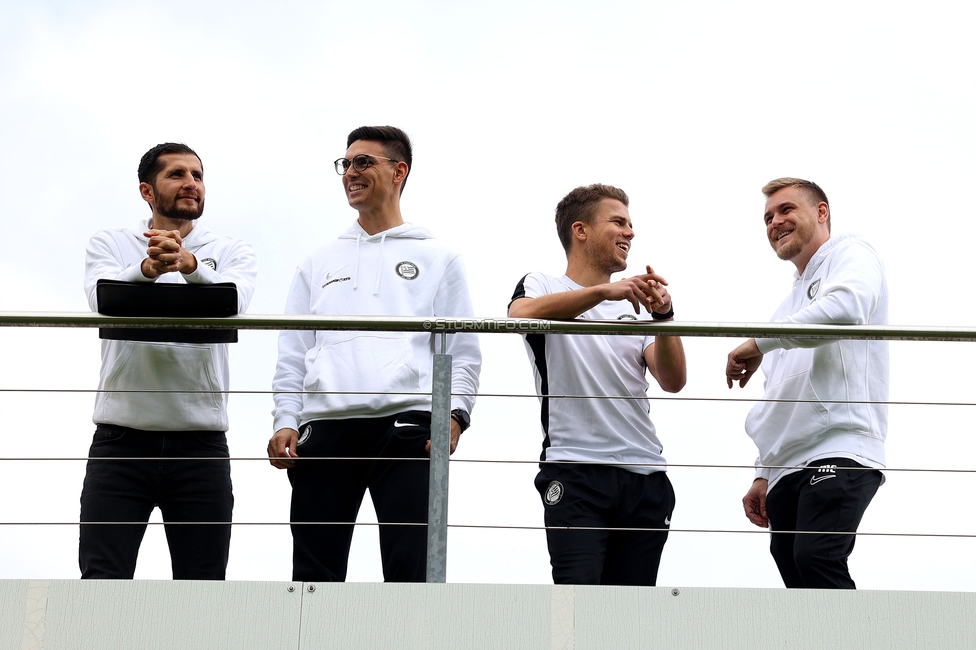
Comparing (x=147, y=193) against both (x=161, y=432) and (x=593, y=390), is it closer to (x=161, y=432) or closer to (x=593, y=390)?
(x=161, y=432)

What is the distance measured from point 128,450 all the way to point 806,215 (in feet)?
6.38

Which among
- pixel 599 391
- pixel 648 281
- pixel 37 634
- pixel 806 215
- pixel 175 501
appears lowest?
pixel 37 634

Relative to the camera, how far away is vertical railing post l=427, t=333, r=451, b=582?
8.61 ft

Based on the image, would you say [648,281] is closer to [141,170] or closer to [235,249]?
[235,249]

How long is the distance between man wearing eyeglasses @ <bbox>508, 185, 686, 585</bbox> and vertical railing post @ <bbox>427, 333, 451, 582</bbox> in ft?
0.93

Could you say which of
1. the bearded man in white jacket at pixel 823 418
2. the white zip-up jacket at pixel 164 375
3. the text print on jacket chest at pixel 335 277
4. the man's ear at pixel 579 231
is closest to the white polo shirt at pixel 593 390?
the man's ear at pixel 579 231

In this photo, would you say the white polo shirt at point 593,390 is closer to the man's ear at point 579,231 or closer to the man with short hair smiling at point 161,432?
the man's ear at point 579,231

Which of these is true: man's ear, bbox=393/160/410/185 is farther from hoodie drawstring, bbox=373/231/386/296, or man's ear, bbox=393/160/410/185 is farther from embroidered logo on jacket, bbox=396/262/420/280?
embroidered logo on jacket, bbox=396/262/420/280

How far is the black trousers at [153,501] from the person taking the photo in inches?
114

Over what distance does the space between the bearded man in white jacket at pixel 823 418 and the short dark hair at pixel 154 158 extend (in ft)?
5.36

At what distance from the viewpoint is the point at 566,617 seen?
103 inches

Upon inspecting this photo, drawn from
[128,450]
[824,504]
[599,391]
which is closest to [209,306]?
[128,450]

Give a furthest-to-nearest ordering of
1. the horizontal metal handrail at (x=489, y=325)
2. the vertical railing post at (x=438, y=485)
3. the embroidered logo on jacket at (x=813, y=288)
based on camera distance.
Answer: the embroidered logo on jacket at (x=813, y=288), the horizontal metal handrail at (x=489, y=325), the vertical railing post at (x=438, y=485)

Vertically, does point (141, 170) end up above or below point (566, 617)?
above
